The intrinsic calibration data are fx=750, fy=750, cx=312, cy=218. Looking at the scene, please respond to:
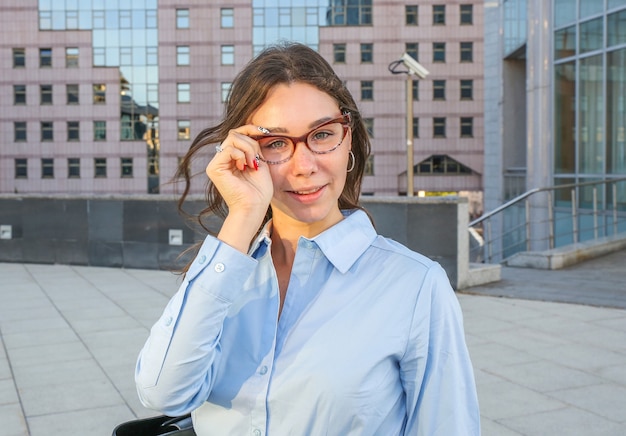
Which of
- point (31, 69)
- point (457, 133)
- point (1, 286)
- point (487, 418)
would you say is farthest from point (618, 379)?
point (31, 69)

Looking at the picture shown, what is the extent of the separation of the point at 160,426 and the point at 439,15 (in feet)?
206

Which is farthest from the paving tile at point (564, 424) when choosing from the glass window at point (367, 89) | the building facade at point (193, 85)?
the glass window at point (367, 89)

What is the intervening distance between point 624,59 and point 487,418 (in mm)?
15032

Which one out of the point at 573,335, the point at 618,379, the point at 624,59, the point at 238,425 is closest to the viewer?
the point at 238,425

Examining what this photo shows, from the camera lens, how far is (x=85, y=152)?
62938mm

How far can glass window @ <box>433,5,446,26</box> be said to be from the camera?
61.5 meters

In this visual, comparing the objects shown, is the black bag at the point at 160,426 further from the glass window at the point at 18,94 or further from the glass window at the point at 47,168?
the glass window at the point at 18,94

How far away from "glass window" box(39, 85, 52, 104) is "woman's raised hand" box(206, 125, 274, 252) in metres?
66.7

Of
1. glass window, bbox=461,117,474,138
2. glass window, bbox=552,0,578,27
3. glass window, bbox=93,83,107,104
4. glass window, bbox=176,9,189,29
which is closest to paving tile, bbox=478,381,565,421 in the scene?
glass window, bbox=552,0,578,27

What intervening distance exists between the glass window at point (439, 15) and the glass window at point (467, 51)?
2545 millimetres

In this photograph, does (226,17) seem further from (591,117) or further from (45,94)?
(591,117)

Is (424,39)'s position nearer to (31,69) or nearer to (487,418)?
(31,69)

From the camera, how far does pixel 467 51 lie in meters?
61.3

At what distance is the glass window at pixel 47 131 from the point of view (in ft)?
208
